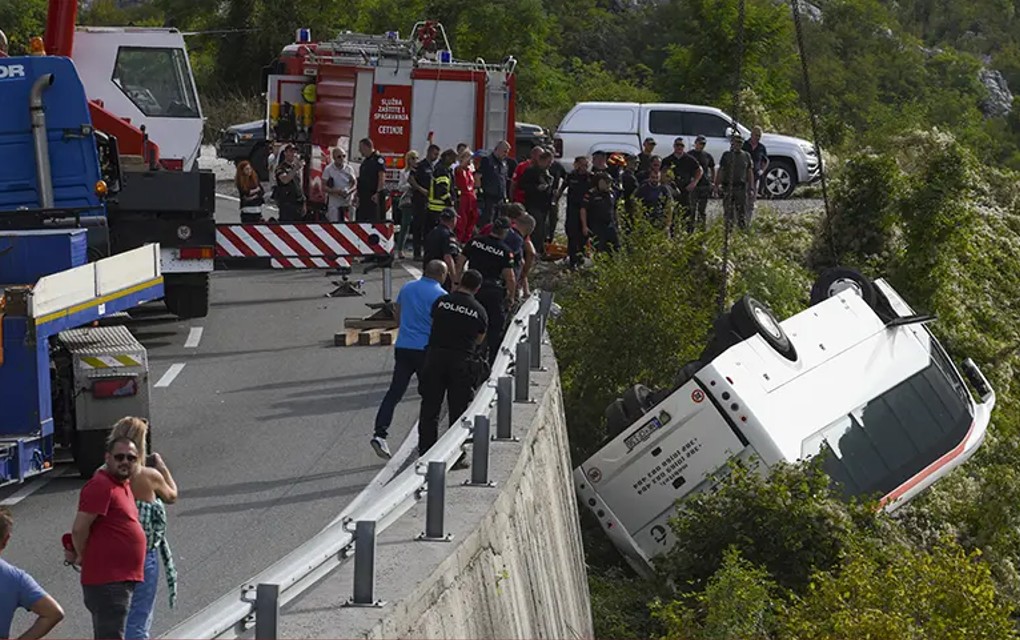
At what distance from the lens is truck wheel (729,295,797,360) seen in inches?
599

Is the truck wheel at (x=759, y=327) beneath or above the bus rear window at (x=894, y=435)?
above

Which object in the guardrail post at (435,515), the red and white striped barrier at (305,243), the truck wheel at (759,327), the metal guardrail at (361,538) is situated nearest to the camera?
the metal guardrail at (361,538)

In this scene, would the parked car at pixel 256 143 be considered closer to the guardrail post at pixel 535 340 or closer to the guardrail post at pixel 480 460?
the guardrail post at pixel 535 340

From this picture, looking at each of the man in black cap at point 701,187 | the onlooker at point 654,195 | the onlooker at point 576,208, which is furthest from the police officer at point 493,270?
the man in black cap at point 701,187

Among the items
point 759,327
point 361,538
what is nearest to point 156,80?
point 759,327

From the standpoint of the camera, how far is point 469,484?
9695 mm

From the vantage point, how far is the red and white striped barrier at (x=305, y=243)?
70.8 feet

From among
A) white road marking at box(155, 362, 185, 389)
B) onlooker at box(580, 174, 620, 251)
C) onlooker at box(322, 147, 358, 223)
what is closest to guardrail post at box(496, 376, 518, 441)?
white road marking at box(155, 362, 185, 389)

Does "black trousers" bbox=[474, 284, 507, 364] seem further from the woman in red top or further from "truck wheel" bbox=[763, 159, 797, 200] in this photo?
"truck wheel" bbox=[763, 159, 797, 200]

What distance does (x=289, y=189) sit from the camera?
25.6 m

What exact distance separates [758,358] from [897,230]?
1352cm

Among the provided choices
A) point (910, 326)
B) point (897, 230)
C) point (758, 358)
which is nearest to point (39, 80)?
point (758, 358)

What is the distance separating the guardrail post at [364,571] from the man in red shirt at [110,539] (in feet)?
4.79

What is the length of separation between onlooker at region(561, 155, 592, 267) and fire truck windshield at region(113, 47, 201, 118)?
4960mm
